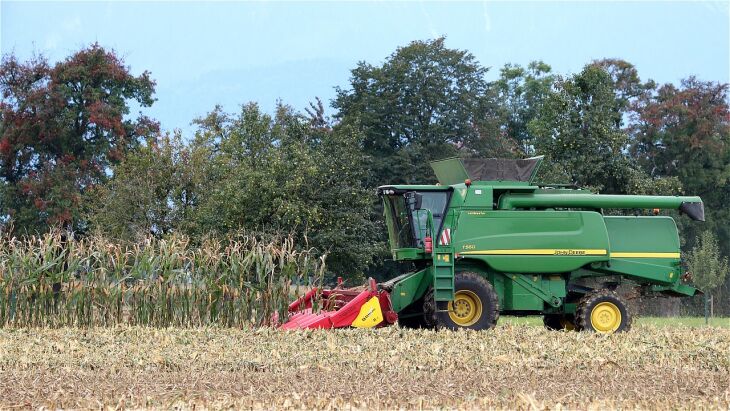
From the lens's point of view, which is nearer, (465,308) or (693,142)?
(465,308)

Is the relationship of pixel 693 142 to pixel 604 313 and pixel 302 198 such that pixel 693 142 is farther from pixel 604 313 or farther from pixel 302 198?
pixel 604 313

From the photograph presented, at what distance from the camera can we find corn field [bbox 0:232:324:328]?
1716 cm

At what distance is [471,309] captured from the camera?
636 inches

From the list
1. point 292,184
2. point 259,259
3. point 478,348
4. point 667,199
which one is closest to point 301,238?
point 292,184

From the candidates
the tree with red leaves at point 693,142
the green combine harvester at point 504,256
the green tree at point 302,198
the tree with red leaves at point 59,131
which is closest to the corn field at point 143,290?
the green combine harvester at point 504,256

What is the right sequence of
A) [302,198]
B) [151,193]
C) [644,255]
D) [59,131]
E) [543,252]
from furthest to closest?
[59,131]
[151,193]
[302,198]
[644,255]
[543,252]

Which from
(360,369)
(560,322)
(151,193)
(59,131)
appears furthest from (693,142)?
(360,369)

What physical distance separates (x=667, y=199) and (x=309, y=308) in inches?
248

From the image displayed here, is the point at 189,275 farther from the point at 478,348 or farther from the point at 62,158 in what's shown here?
the point at 62,158

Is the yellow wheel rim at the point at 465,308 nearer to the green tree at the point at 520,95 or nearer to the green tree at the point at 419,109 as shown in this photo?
the green tree at the point at 419,109

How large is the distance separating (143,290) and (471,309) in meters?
5.46

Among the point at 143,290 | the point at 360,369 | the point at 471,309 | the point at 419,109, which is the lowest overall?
the point at 360,369

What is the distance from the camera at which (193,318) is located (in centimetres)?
1723

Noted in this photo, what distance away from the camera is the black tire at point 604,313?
1634cm
